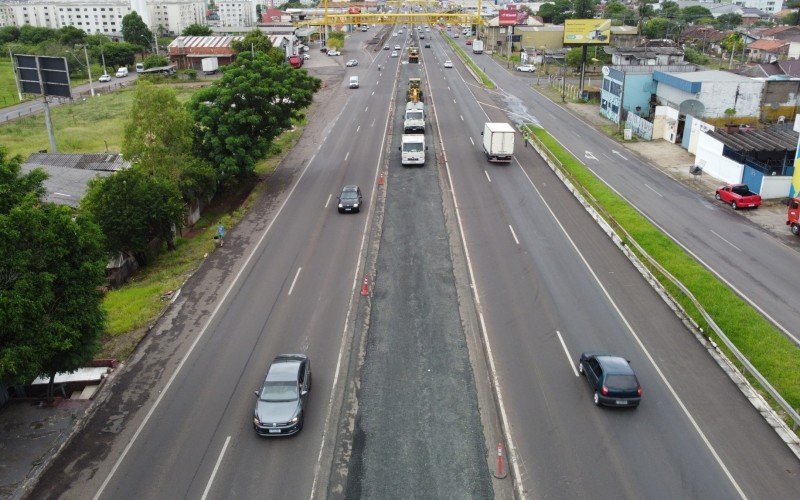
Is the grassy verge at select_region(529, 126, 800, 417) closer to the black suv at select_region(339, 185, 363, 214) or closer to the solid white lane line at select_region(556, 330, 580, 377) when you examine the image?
the solid white lane line at select_region(556, 330, 580, 377)

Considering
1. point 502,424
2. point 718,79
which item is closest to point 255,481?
point 502,424

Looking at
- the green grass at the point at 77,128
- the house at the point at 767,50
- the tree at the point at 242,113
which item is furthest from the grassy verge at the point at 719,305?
the house at the point at 767,50

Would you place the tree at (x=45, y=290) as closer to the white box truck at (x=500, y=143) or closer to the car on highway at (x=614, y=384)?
the car on highway at (x=614, y=384)

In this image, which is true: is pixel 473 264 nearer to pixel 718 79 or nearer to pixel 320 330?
pixel 320 330

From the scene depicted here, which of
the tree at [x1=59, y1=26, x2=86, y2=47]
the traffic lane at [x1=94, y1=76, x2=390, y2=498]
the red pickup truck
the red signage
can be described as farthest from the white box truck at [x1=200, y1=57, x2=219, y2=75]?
the red pickup truck

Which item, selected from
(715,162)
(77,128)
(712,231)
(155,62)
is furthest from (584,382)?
(155,62)
